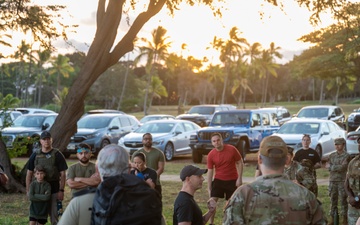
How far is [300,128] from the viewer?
78.3ft

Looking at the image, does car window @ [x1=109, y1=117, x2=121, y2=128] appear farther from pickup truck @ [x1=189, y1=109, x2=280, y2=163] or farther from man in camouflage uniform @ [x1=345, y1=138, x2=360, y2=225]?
man in camouflage uniform @ [x1=345, y1=138, x2=360, y2=225]

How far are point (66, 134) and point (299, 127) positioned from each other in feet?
34.9

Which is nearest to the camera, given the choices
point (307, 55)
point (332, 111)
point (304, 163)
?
point (304, 163)

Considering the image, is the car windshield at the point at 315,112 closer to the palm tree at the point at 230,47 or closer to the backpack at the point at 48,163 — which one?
the backpack at the point at 48,163

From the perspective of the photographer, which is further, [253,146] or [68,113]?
[253,146]

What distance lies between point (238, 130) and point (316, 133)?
2.80 metres

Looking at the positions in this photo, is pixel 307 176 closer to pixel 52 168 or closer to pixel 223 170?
pixel 223 170

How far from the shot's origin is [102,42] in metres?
15.7

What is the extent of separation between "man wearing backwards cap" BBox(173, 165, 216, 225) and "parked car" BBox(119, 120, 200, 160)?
18.3 meters

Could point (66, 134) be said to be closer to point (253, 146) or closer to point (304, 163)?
point (304, 163)

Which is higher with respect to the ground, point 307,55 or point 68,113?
point 307,55

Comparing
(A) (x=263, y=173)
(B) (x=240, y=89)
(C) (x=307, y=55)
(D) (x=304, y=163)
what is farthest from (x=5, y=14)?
(B) (x=240, y=89)

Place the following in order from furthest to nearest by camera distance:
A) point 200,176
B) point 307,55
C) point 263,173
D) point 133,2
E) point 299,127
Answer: point 307,55
point 299,127
point 133,2
point 200,176
point 263,173

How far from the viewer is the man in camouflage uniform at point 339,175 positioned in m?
12.0
